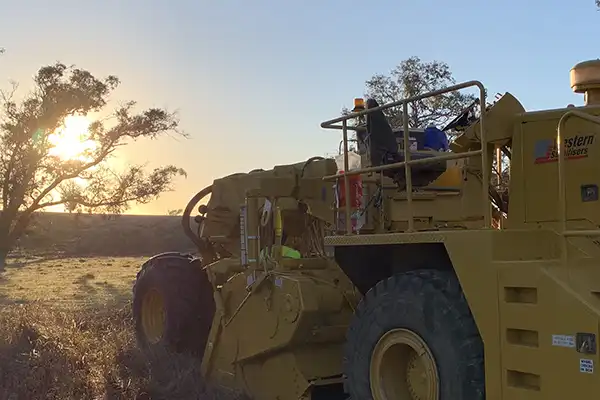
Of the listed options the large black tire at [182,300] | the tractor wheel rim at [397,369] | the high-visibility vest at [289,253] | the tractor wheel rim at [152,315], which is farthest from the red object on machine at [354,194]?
the tractor wheel rim at [152,315]

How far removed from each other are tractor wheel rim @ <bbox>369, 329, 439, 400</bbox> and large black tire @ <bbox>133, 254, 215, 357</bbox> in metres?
3.50

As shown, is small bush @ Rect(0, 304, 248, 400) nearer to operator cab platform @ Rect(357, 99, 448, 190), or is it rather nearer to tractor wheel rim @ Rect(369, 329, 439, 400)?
tractor wheel rim @ Rect(369, 329, 439, 400)

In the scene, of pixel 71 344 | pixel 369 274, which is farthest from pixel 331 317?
pixel 71 344

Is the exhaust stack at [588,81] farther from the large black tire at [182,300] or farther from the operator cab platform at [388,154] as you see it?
the large black tire at [182,300]

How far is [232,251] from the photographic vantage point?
28.1 feet

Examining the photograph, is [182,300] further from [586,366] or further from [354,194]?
[586,366]

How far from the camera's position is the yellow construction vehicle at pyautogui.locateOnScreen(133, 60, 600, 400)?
4.12 meters

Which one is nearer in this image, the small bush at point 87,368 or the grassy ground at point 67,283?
the small bush at point 87,368

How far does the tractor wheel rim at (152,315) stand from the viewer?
28.2 ft

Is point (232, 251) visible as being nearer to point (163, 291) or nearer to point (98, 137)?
point (163, 291)

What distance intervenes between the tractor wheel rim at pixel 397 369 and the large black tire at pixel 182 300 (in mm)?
3498

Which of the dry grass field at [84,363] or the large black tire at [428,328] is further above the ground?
the large black tire at [428,328]

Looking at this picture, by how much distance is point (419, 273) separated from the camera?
192 inches

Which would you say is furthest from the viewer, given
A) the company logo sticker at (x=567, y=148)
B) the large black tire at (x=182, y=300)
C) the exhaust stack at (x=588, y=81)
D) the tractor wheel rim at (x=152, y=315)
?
the tractor wheel rim at (x=152, y=315)
